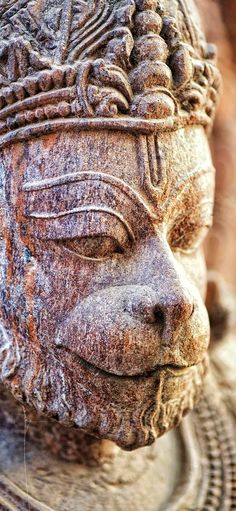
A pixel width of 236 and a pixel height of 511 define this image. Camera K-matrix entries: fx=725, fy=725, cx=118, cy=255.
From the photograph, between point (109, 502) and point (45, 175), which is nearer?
Result: point (45, 175)

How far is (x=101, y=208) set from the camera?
3.99ft

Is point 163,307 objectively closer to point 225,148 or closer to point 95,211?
point 95,211

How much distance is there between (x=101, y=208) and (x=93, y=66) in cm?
24

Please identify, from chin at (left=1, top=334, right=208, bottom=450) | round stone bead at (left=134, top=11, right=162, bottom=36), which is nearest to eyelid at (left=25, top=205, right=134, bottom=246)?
chin at (left=1, top=334, right=208, bottom=450)

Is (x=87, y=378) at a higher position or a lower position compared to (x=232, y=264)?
lower

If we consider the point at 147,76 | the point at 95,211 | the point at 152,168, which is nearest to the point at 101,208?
the point at 95,211

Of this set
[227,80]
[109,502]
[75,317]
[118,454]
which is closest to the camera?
[75,317]

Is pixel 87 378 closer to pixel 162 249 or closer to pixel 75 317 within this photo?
pixel 75 317

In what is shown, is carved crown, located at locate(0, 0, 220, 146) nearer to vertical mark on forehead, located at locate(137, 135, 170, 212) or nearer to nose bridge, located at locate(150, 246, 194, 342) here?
vertical mark on forehead, located at locate(137, 135, 170, 212)

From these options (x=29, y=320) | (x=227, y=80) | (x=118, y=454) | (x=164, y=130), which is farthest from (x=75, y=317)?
(x=227, y=80)

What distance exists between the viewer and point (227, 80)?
203cm

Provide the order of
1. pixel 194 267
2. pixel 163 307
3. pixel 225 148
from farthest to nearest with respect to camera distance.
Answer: pixel 225 148 < pixel 194 267 < pixel 163 307

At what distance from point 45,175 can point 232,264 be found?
1027mm

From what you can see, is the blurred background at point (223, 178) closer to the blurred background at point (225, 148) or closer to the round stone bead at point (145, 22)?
the blurred background at point (225, 148)
